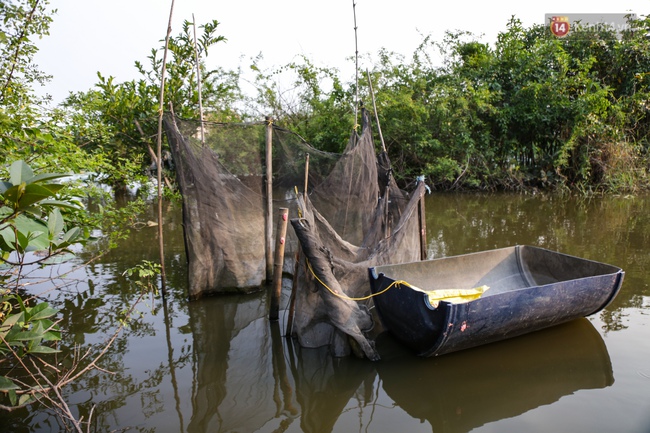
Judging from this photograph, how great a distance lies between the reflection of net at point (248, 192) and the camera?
4477mm

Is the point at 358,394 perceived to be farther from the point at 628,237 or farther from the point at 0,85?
the point at 628,237

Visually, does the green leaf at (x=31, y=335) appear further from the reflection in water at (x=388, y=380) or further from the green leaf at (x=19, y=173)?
the reflection in water at (x=388, y=380)

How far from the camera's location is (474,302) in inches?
122

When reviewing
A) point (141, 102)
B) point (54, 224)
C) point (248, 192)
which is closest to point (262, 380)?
point (54, 224)

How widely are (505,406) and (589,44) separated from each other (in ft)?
40.9

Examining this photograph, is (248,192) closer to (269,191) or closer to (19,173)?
(269,191)

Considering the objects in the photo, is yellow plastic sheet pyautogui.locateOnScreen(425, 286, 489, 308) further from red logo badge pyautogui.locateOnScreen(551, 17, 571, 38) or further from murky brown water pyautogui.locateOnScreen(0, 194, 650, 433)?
red logo badge pyautogui.locateOnScreen(551, 17, 571, 38)

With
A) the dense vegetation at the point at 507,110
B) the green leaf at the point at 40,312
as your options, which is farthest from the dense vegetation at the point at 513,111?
the green leaf at the point at 40,312

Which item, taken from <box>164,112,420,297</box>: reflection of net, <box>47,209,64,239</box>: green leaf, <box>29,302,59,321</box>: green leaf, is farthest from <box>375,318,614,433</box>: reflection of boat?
<box>47,209,64,239</box>: green leaf

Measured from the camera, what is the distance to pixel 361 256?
4254mm

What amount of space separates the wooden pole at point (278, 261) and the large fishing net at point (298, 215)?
21cm

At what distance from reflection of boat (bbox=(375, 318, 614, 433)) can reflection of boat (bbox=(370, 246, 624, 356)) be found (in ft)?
0.41

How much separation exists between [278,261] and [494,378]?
6.39 ft

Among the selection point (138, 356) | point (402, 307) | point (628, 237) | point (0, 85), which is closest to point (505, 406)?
point (402, 307)
